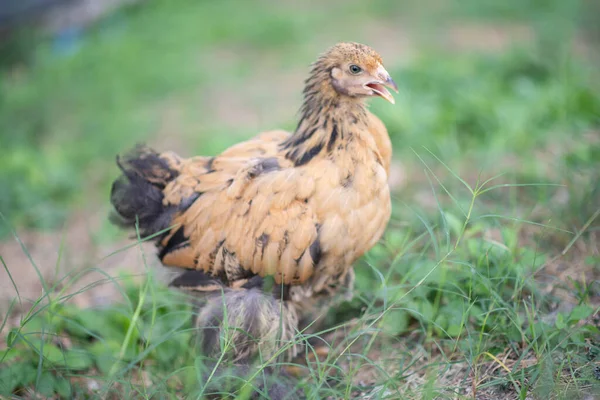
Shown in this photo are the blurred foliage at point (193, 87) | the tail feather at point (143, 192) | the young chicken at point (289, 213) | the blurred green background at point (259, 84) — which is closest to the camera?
the young chicken at point (289, 213)

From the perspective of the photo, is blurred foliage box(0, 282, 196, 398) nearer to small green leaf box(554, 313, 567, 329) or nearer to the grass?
the grass

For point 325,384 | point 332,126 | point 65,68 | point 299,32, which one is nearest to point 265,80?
point 299,32

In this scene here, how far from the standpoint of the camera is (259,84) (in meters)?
6.62

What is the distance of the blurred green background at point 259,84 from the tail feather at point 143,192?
4.67ft

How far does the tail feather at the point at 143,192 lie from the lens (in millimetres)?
3023

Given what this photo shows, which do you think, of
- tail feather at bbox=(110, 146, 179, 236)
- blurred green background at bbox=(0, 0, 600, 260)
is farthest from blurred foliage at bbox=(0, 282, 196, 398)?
blurred green background at bbox=(0, 0, 600, 260)

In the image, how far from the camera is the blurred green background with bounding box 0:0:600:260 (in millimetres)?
4509

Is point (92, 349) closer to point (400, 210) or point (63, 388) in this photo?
point (63, 388)

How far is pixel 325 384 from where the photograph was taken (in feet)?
8.45

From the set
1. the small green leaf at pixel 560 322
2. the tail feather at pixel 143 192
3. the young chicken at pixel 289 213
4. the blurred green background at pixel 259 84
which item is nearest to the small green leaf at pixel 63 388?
the young chicken at pixel 289 213

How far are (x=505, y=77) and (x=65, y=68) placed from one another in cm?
526

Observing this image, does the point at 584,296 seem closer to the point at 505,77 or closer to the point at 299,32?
the point at 505,77

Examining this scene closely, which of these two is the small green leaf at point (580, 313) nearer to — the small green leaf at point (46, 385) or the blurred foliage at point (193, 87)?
the blurred foliage at point (193, 87)

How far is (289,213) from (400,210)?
131cm
